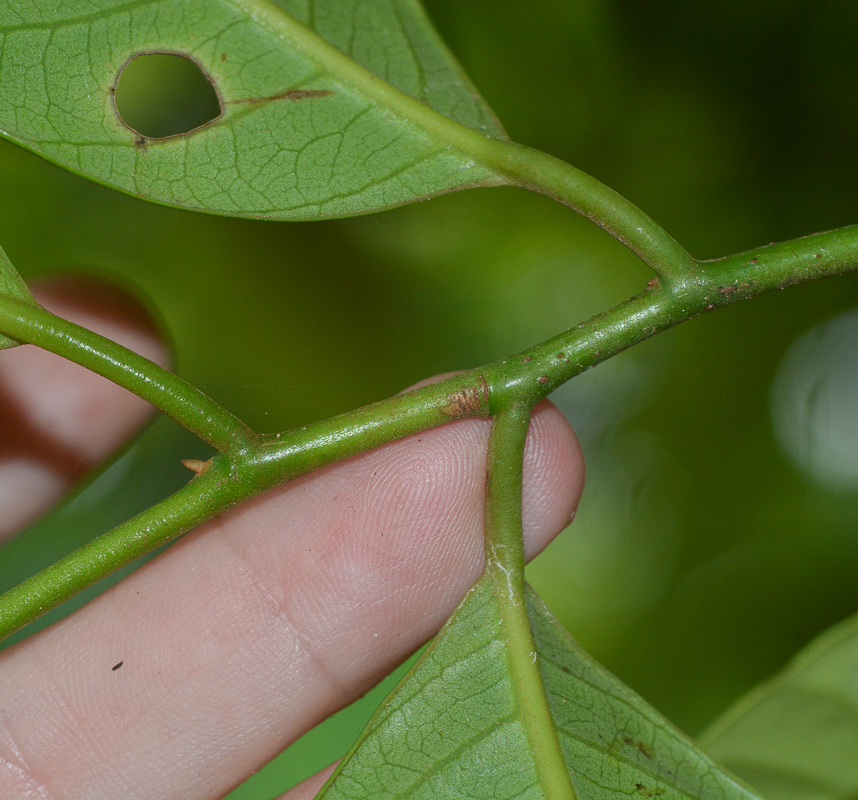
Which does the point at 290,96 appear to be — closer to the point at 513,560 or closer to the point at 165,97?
the point at 165,97

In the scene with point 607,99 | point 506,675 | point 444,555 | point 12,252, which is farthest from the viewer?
point 607,99

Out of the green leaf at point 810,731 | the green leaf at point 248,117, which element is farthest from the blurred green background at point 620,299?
the green leaf at point 248,117

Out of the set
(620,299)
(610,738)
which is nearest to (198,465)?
(610,738)

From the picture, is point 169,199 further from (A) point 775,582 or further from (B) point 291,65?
(A) point 775,582

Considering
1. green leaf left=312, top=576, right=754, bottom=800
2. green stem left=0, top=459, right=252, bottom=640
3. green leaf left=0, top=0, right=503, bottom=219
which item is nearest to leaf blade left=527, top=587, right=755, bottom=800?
green leaf left=312, top=576, right=754, bottom=800

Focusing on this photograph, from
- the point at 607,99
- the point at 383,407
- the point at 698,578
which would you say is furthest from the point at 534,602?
the point at 607,99
